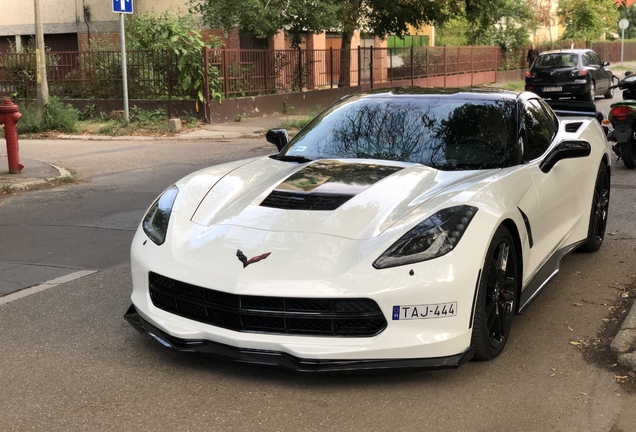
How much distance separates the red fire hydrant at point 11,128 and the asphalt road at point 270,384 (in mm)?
6041

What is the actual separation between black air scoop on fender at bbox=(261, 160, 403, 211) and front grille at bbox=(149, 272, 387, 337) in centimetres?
68

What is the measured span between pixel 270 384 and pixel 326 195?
3.56 ft

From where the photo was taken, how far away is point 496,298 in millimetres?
4281

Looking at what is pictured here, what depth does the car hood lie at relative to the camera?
4.15 m

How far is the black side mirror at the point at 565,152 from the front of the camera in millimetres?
5102

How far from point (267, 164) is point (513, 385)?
7.27ft

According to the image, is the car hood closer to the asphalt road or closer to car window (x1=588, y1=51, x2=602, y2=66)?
the asphalt road

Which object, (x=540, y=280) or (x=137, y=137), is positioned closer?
(x=540, y=280)

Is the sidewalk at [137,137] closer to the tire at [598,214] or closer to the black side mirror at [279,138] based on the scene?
the black side mirror at [279,138]

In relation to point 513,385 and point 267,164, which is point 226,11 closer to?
point 267,164

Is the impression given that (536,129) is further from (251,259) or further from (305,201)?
A: (251,259)

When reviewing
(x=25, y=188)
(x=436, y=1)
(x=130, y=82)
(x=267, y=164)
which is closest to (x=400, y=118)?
(x=267, y=164)

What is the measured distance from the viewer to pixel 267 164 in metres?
5.34

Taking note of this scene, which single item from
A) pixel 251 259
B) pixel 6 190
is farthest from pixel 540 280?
pixel 6 190
